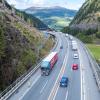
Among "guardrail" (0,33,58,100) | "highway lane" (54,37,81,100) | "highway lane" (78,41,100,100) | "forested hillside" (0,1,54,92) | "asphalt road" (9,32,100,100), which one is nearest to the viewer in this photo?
"guardrail" (0,33,58,100)

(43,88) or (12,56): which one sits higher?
(12,56)

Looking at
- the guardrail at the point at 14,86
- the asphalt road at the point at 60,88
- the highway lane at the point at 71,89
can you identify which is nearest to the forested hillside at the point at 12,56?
the guardrail at the point at 14,86

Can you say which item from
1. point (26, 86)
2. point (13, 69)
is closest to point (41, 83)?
point (26, 86)

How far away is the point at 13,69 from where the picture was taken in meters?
81.6

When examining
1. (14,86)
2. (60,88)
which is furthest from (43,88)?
(14,86)

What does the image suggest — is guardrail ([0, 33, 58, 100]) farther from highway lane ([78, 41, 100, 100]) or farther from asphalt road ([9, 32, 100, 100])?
highway lane ([78, 41, 100, 100])

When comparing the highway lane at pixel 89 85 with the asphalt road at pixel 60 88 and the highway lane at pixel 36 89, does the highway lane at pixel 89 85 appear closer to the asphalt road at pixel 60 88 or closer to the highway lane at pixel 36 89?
the asphalt road at pixel 60 88

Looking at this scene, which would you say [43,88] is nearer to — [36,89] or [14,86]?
[36,89]

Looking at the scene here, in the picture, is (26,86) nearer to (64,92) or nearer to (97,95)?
(64,92)

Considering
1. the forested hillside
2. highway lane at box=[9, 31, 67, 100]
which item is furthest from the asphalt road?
the forested hillside

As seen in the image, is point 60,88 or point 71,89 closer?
point 71,89

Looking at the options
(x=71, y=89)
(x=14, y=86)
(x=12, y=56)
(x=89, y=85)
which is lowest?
(x=71, y=89)

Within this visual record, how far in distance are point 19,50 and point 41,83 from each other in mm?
20106

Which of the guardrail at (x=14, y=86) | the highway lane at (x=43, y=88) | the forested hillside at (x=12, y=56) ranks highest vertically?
the forested hillside at (x=12, y=56)
